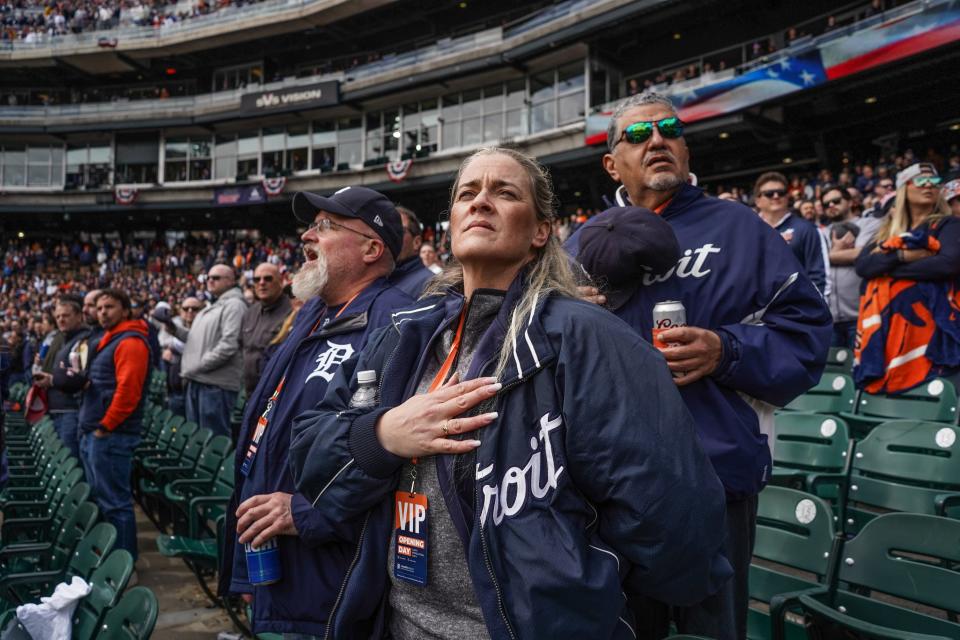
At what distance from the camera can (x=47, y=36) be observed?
109 feet

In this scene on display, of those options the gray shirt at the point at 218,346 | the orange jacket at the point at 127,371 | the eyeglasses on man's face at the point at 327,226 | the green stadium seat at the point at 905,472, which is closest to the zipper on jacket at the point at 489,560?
the eyeglasses on man's face at the point at 327,226

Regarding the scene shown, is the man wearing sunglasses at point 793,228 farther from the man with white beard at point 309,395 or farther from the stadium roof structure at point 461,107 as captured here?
the stadium roof structure at point 461,107

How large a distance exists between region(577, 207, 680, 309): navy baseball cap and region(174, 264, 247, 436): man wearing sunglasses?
5.26 meters

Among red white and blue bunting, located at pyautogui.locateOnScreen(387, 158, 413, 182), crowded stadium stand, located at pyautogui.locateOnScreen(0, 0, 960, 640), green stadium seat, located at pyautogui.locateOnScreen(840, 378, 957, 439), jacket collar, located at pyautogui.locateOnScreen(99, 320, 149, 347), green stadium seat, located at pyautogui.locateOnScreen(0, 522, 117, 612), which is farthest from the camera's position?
red white and blue bunting, located at pyautogui.locateOnScreen(387, 158, 413, 182)

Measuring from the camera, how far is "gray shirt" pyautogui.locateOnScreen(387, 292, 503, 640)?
148 centimetres

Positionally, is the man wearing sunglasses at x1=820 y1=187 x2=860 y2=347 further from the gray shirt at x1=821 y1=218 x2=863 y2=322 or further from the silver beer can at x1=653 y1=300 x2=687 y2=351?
the silver beer can at x1=653 y1=300 x2=687 y2=351

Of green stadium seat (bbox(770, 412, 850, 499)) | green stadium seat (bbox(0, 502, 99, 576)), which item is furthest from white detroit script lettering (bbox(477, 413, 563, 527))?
green stadium seat (bbox(0, 502, 99, 576))

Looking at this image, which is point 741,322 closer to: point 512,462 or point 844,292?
point 512,462

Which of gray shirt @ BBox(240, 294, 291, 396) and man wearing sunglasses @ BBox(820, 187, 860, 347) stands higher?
man wearing sunglasses @ BBox(820, 187, 860, 347)

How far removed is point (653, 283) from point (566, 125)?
21.0 meters

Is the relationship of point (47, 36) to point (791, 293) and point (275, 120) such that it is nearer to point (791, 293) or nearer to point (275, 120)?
point (275, 120)

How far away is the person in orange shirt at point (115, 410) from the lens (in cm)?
490

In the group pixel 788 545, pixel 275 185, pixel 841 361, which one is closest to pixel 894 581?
pixel 788 545

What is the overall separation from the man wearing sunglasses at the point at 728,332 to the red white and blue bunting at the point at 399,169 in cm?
2453
